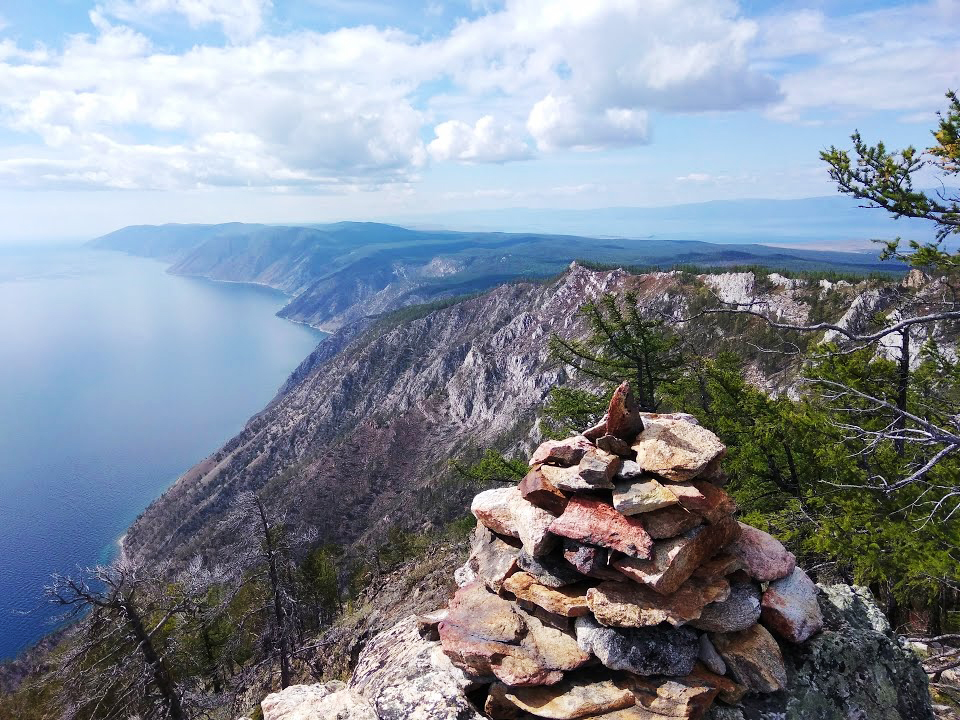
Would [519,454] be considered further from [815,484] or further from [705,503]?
[705,503]

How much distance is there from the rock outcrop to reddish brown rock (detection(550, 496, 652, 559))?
2cm

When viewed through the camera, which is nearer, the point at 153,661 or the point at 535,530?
the point at 535,530

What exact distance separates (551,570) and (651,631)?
1509mm

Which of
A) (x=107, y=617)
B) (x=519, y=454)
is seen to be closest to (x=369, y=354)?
(x=519, y=454)

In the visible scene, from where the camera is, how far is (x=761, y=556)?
792 centimetres

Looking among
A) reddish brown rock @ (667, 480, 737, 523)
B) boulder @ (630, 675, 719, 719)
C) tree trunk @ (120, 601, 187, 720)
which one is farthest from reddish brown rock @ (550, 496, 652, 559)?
tree trunk @ (120, 601, 187, 720)

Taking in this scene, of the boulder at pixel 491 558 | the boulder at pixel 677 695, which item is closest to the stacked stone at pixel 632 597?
the boulder at pixel 677 695

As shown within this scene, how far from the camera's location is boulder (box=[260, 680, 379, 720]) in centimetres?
761

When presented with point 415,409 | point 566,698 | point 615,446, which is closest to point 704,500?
point 615,446

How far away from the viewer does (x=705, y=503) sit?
284 inches

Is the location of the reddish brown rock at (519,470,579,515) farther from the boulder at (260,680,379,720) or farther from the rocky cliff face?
the rocky cliff face

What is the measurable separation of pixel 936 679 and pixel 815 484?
17.7ft

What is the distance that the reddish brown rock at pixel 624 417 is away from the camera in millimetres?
8086

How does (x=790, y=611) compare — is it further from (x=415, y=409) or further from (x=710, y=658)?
(x=415, y=409)
